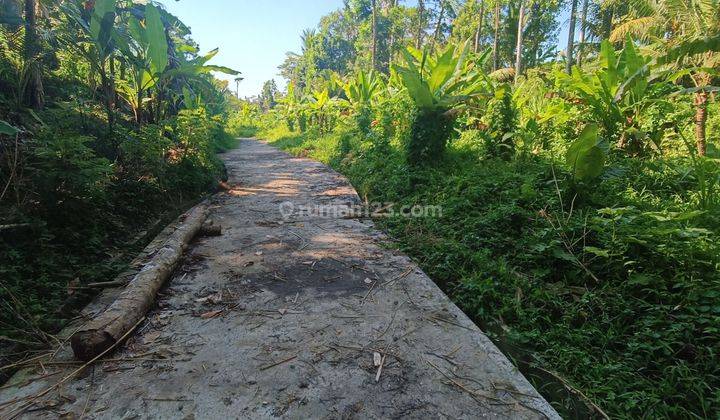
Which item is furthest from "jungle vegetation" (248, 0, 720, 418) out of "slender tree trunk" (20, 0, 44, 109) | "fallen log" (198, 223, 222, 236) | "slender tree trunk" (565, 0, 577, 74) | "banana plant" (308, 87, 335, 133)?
"slender tree trunk" (565, 0, 577, 74)

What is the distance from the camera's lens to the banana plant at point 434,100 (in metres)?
5.34

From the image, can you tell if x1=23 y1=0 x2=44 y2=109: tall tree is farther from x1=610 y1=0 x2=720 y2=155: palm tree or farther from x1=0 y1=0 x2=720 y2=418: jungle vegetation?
x1=610 y1=0 x2=720 y2=155: palm tree

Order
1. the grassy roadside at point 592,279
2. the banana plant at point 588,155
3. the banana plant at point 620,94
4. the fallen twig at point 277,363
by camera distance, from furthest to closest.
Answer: the banana plant at point 620,94, the banana plant at point 588,155, the fallen twig at point 277,363, the grassy roadside at point 592,279

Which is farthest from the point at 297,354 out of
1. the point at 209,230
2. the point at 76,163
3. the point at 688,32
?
the point at 688,32

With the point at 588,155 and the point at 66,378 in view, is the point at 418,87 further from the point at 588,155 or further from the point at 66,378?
the point at 66,378

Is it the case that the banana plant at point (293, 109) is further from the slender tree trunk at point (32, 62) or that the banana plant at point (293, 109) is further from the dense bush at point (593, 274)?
the dense bush at point (593, 274)

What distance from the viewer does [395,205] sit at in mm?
4750

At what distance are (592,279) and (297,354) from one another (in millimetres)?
2000

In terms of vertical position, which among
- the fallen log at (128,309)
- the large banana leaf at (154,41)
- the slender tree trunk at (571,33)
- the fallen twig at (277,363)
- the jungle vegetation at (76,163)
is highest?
the slender tree trunk at (571,33)

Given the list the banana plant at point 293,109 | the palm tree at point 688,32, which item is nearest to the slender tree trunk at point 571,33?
the palm tree at point 688,32

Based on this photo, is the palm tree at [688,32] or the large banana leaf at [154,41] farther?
the large banana leaf at [154,41]

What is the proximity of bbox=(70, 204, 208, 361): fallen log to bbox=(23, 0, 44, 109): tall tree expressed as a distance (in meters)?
2.89

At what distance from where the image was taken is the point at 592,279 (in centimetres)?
247

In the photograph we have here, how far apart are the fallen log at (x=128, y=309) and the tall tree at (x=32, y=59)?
289 cm
